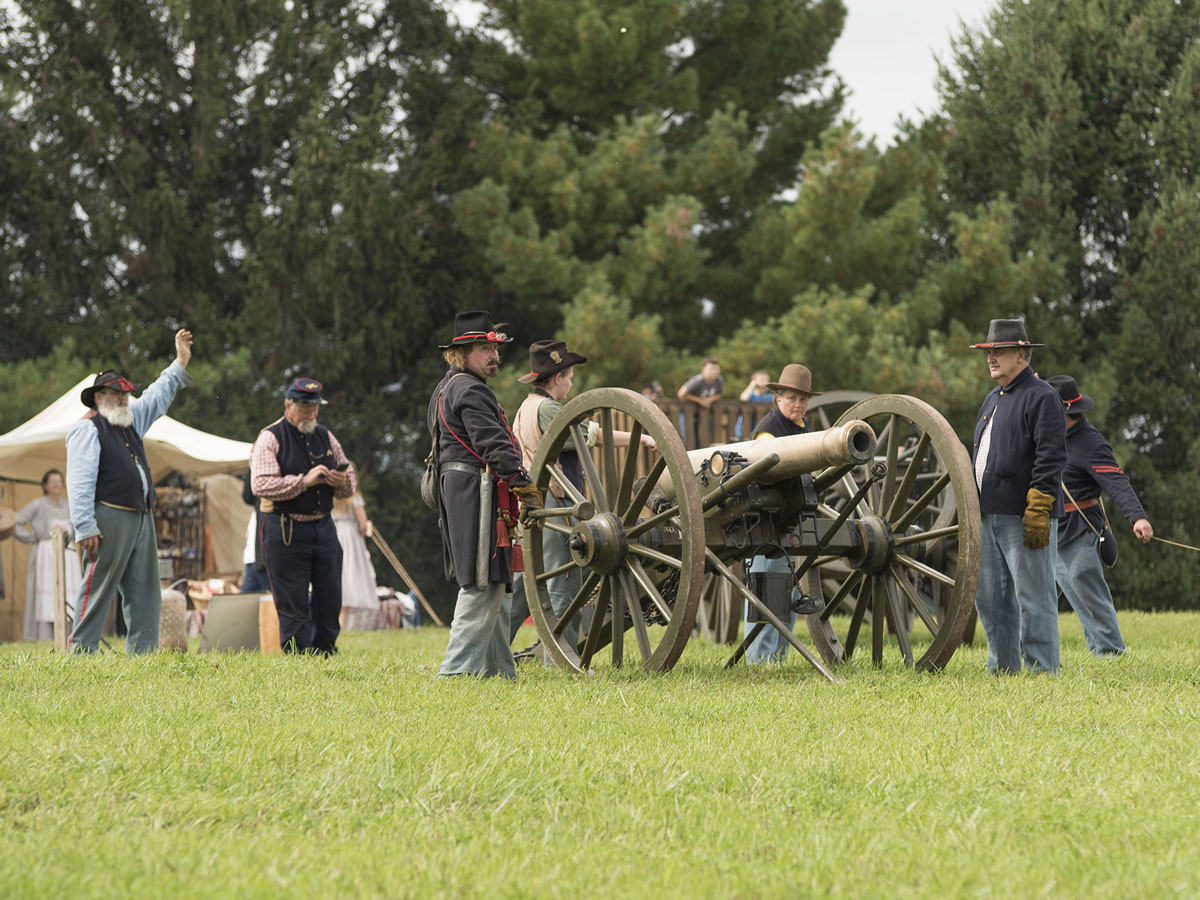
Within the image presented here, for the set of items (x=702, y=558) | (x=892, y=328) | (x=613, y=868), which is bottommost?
(x=613, y=868)

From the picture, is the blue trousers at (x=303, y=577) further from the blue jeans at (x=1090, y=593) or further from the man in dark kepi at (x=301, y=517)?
the blue jeans at (x=1090, y=593)

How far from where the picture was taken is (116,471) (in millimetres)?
7793

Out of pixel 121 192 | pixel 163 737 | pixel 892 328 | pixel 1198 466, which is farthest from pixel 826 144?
pixel 163 737

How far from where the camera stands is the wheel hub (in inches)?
241

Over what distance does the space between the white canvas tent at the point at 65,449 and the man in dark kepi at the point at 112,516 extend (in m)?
5.53

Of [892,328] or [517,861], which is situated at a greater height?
[892,328]

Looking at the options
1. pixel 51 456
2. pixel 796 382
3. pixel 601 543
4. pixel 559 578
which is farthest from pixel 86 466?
pixel 51 456

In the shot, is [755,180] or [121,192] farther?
[755,180]

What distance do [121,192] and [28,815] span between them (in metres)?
18.3

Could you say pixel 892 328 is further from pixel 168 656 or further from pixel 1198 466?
pixel 168 656

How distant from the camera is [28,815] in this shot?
327 cm

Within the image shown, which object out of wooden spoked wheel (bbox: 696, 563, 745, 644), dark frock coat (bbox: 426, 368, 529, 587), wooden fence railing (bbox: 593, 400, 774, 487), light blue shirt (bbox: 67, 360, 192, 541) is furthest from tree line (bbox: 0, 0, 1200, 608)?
dark frock coat (bbox: 426, 368, 529, 587)

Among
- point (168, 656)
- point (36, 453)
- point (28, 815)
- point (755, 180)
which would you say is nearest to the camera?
point (28, 815)

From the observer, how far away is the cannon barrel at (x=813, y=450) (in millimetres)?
5703
